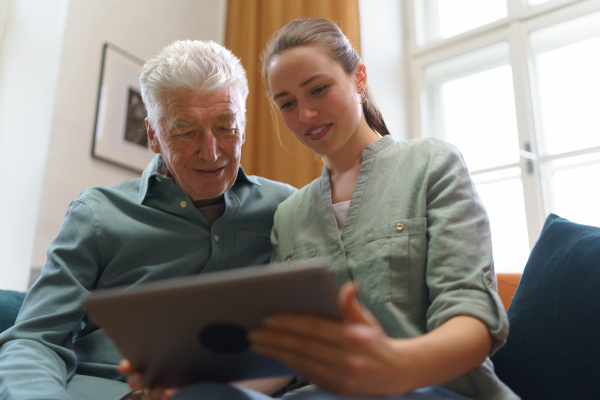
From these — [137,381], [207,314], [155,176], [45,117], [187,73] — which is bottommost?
[137,381]

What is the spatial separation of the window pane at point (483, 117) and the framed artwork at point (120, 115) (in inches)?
60.3

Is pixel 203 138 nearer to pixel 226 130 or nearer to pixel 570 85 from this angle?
pixel 226 130

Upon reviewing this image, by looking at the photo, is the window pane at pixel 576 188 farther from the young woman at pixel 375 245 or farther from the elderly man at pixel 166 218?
the elderly man at pixel 166 218

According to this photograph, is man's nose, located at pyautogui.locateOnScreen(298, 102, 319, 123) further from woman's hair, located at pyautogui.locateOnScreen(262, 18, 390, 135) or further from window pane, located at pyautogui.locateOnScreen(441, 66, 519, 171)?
window pane, located at pyautogui.locateOnScreen(441, 66, 519, 171)

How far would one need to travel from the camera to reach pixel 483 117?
9.50ft

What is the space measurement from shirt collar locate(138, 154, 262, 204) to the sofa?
740 mm

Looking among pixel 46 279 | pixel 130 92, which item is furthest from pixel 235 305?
pixel 130 92

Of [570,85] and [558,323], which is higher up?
[570,85]

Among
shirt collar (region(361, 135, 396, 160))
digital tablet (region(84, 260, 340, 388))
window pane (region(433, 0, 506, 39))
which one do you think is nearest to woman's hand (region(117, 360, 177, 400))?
digital tablet (region(84, 260, 340, 388))

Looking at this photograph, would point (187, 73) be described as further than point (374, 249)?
Yes

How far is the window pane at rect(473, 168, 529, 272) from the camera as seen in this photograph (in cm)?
262

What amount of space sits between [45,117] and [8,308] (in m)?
1.16

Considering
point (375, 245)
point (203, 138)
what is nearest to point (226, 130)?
point (203, 138)

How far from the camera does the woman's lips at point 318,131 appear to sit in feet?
4.24
